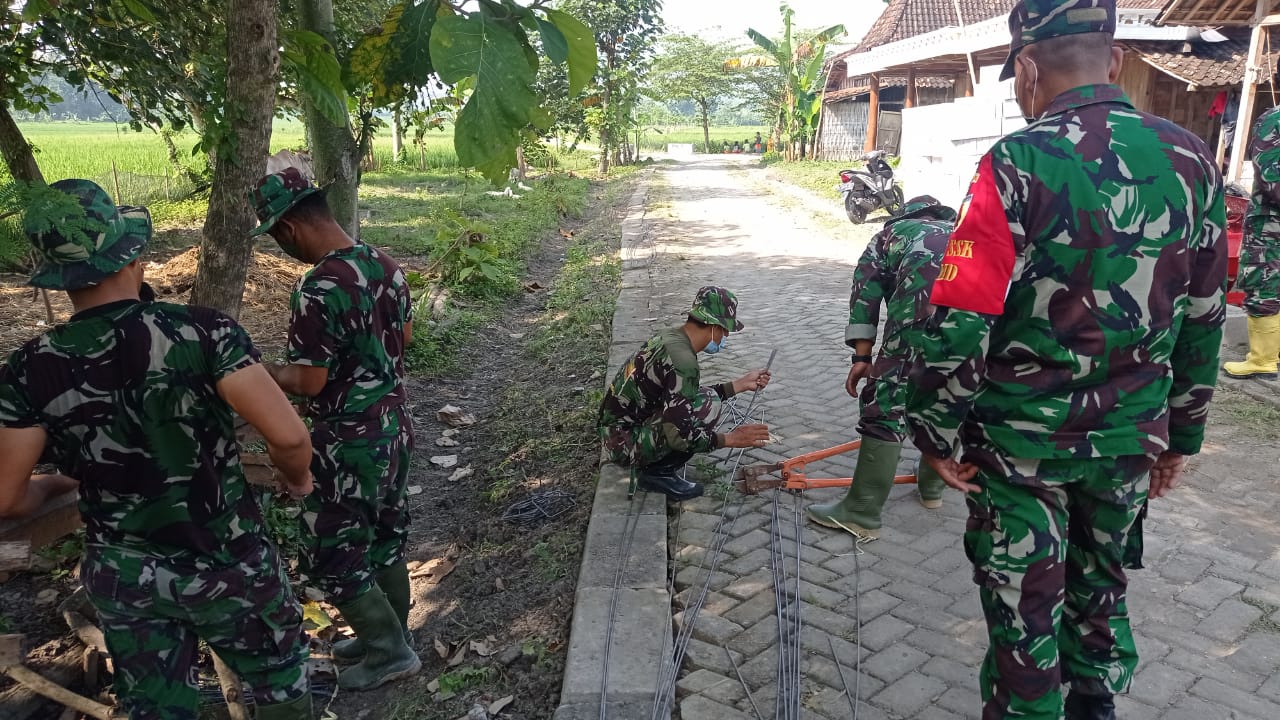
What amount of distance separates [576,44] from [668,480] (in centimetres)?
255

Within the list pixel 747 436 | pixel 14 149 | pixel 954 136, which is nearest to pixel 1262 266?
pixel 747 436

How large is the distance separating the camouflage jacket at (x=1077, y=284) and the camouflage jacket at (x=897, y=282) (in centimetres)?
129

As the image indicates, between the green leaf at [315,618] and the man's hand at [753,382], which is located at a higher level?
the man's hand at [753,382]

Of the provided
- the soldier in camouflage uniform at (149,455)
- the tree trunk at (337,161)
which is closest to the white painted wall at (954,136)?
the tree trunk at (337,161)

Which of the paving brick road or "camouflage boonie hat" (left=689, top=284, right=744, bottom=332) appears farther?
"camouflage boonie hat" (left=689, top=284, right=744, bottom=332)

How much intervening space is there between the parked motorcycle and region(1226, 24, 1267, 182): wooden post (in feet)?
14.9

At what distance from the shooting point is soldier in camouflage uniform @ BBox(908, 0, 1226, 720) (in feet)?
6.19

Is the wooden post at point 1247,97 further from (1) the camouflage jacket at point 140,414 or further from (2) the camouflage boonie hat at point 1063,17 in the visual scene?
(1) the camouflage jacket at point 140,414

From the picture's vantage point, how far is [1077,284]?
1.91 meters

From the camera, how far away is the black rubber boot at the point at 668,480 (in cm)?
406

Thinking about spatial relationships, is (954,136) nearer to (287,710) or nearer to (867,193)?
(867,193)

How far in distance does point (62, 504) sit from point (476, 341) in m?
5.23

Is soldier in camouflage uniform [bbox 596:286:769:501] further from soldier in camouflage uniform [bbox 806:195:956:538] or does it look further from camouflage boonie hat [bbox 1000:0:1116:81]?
camouflage boonie hat [bbox 1000:0:1116:81]

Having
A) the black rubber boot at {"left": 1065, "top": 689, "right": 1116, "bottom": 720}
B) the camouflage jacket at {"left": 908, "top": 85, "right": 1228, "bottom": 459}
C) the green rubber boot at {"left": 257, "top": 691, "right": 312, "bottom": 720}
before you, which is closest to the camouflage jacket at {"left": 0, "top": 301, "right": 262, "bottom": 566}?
the green rubber boot at {"left": 257, "top": 691, "right": 312, "bottom": 720}
